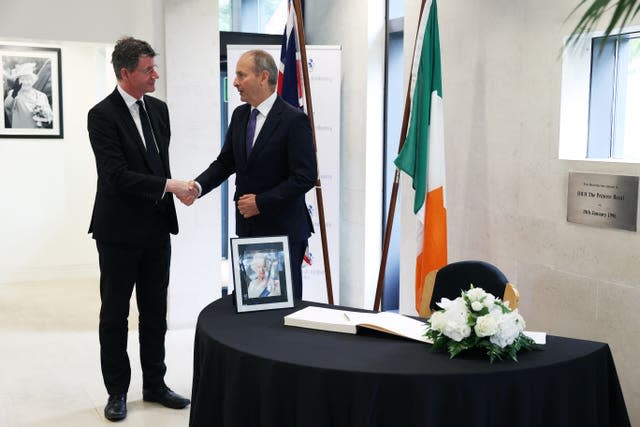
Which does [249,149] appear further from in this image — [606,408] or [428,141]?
[606,408]

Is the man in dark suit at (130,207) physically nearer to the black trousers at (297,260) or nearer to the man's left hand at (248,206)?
the man's left hand at (248,206)

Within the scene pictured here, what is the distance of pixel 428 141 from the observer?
422 centimetres

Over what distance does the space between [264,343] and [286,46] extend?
8.64ft

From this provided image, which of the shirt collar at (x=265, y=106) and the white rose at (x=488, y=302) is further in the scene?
the shirt collar at (x=265, y=106)

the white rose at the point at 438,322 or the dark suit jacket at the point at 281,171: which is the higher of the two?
the dark suit jacket at the point at 281,171

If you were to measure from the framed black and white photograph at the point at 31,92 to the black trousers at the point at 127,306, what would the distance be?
12.5ft

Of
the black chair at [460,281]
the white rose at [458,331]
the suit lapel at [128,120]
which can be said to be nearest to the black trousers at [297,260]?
the black chair at [460,281]

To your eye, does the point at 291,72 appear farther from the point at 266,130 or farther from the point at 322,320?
the point at 322,320

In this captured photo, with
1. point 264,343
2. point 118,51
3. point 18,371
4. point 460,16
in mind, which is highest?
point 460,16

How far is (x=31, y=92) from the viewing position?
711 cm

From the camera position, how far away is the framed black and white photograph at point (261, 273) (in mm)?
2900

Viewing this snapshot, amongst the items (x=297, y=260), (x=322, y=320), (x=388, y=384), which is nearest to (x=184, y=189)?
(x=297, y=260)

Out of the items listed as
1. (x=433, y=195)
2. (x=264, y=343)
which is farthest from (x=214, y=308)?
(x=433, y=195)

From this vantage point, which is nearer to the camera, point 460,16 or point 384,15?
point 460,16
